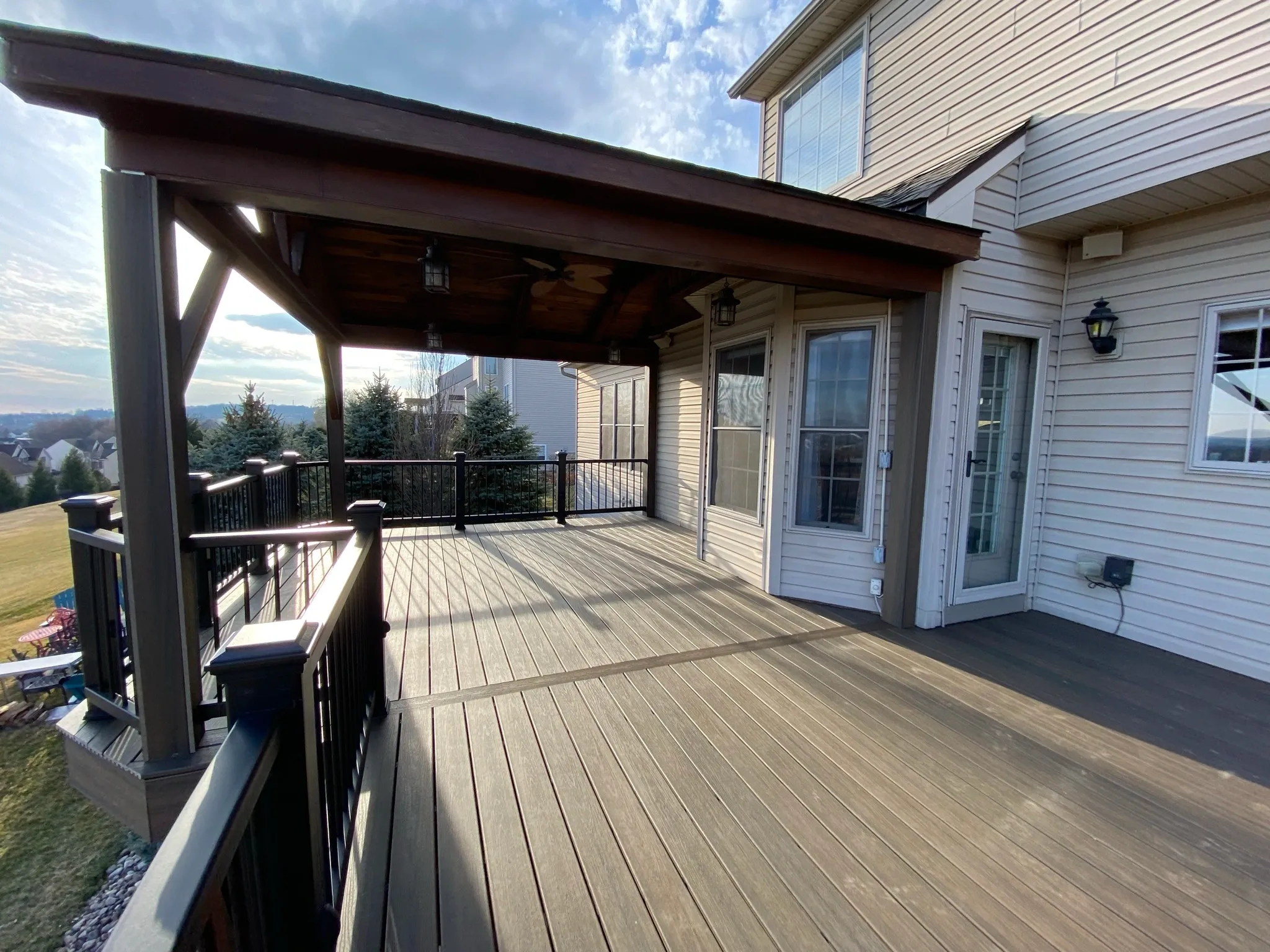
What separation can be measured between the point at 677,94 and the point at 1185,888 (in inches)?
316

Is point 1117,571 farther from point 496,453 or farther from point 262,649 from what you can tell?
point 496,453

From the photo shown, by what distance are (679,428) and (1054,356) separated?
159 inches

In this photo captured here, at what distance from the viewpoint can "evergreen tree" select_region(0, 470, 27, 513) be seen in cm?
1175

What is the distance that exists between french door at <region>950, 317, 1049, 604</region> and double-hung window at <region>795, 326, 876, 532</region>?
2.08ft

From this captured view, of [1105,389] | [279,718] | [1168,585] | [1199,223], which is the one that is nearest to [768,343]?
[1105,389]

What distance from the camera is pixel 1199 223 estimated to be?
318cm

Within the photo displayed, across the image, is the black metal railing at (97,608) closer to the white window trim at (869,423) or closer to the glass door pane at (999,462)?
the white window trim at (869,423)

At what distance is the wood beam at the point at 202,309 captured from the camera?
2.01 m

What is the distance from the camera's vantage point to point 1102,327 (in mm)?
3537

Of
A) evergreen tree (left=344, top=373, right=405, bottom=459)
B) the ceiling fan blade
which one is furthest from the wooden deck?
evergreen tree (left=344, top=373, right=405, bottom=459)

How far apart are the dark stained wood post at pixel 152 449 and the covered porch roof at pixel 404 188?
21cm

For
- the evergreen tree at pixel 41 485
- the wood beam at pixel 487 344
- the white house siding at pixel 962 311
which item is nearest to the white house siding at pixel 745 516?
the white house siding at pixel 962 311

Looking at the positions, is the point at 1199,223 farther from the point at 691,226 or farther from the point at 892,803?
the point at 892,803

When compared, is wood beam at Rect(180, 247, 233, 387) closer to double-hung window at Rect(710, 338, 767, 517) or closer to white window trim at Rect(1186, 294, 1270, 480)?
double-hung window at Rect(710, 338, 767, 517)
